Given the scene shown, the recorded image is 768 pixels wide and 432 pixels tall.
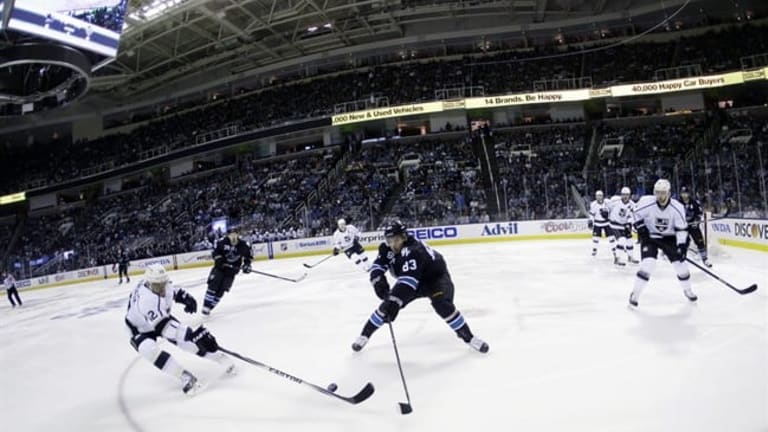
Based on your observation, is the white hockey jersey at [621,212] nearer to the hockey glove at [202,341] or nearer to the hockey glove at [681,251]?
the hockey glove at [681,251]

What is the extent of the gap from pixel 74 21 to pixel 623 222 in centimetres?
1471

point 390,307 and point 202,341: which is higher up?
point 390,307

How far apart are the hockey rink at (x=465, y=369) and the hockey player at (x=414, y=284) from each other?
332mm

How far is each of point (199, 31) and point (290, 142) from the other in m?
7.42

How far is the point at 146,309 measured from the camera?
153 inches

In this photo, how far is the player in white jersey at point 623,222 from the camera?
8.52 metres

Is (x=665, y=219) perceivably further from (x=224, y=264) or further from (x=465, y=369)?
(x=224, y=264)

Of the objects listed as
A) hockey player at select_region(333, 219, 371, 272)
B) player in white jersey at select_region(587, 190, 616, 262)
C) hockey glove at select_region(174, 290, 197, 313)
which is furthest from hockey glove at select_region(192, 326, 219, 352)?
player in white jersey at select_region(587, 190, 616, 262)

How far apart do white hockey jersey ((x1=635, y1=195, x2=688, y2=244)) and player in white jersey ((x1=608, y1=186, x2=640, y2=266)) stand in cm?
351

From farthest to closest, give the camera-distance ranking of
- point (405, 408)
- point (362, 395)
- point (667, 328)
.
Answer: point (667, 328), point (362, 395), point (405, 408)

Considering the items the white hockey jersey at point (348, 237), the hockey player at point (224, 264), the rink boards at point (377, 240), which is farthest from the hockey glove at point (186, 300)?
the rink boards at point (377, 240)

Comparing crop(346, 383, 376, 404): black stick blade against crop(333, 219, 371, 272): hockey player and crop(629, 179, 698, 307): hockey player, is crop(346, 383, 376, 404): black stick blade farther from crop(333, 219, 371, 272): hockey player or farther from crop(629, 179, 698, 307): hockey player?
crop(333, 219, 371, 272): hockey player

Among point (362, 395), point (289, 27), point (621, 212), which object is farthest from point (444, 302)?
point (289, 27)

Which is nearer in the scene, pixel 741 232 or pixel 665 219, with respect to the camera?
pixel 665 219
